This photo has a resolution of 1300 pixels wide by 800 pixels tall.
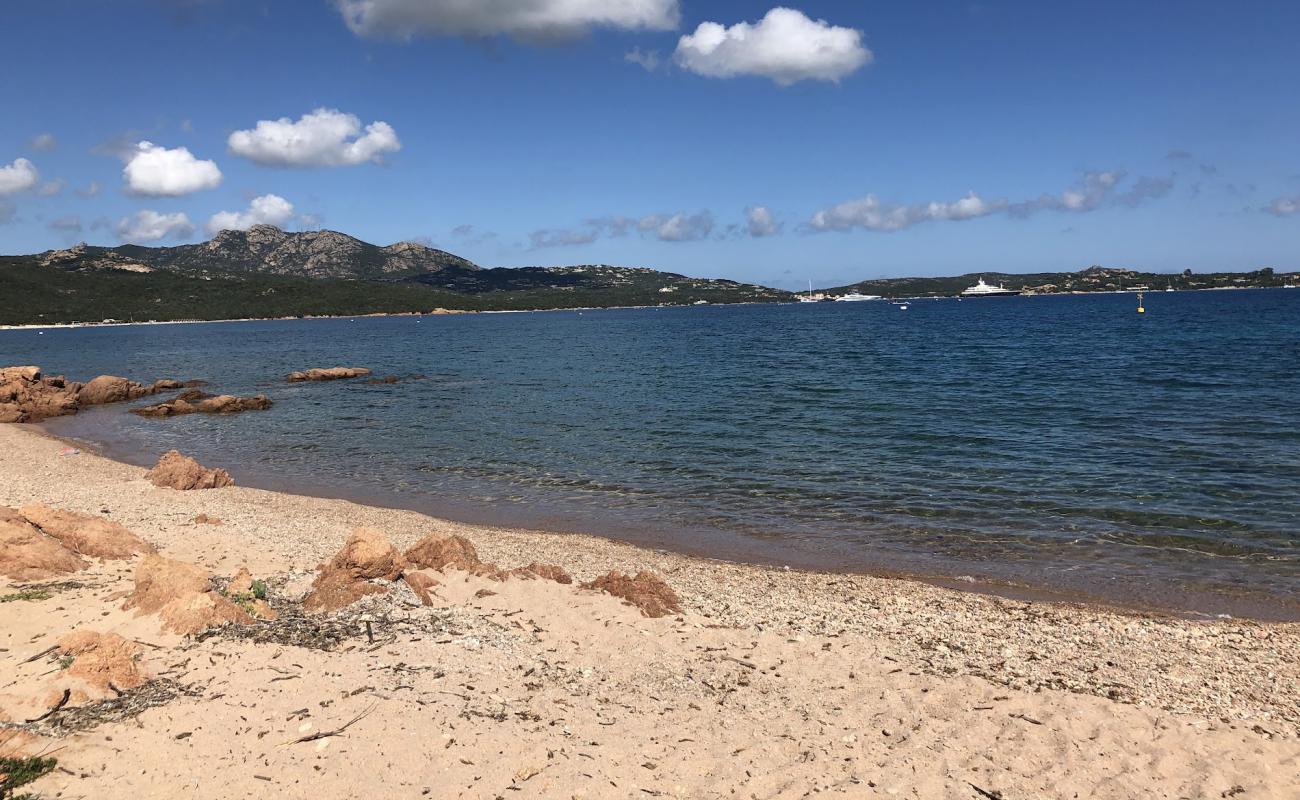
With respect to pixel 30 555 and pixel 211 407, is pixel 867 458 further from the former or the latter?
pixel 211 407

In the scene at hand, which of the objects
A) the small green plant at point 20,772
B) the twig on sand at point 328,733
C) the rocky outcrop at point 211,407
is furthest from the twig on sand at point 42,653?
the rocky outcrop at point 211,407

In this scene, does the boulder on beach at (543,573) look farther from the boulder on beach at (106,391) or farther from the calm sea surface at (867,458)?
the boulder on beach at (106,391)

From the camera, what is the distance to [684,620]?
1047 cm

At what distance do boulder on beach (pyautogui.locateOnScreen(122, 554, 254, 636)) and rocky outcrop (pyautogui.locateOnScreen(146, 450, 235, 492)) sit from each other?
1134 cm

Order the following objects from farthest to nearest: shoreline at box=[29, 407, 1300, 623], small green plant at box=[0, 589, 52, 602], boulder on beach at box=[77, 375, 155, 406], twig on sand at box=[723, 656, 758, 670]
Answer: boulder on beach at box=[77, 375, 155, 406]
shoreline at box=[29, 407, 1300, 623]
small green plant at box=[0, 589, 52, 602]
twig on sand at box=[723, 656, 758, 670]

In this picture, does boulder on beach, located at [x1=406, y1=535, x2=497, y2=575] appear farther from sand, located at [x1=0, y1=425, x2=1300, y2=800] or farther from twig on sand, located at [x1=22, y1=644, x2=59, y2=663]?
twig on sand, located at [x1=22, y1=644, x2=59, y2=663]

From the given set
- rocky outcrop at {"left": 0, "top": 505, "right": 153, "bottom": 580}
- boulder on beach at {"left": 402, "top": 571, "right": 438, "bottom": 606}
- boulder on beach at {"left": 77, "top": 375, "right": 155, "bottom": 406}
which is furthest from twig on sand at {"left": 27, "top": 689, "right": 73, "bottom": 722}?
boulder on beach at {"left": 77, "top": 375, "right": 155, "bottom": 406}

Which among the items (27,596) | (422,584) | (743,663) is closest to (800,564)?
(743,663)

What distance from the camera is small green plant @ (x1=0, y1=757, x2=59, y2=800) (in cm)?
584

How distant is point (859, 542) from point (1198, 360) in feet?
145

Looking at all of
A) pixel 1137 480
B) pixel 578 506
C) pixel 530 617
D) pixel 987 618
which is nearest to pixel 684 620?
pixel 530 617

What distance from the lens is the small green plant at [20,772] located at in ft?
19.2

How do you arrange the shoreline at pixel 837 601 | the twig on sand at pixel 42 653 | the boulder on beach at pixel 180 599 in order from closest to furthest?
the twig on sand at pixel 42 653, the boulder on beach at pixel 180 599, the shoreline at pixel 837 601

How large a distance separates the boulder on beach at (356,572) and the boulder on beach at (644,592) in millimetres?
3060
